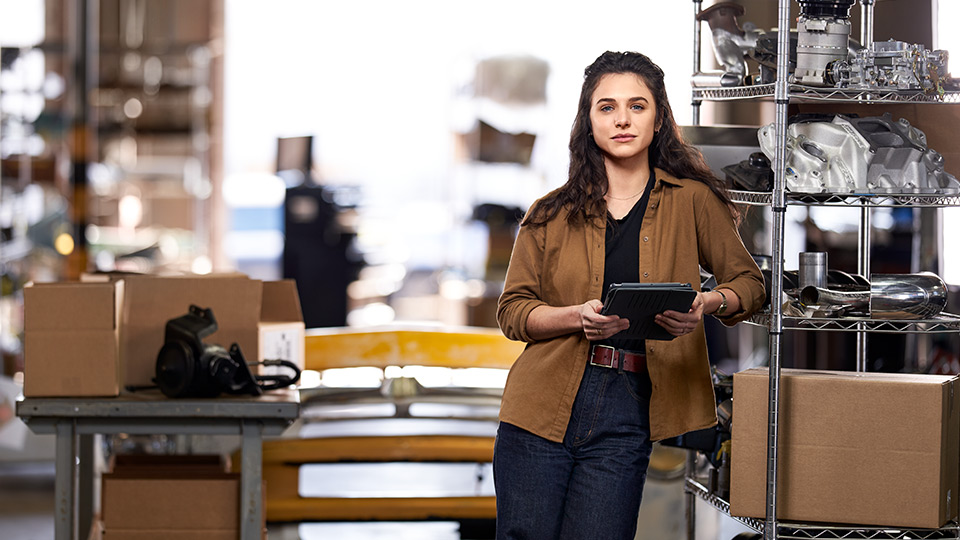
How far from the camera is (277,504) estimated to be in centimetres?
403

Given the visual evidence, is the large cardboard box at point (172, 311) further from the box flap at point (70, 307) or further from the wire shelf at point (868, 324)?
the wire shelf at point (868, 324)

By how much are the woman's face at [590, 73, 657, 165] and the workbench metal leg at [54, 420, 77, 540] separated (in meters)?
1.72

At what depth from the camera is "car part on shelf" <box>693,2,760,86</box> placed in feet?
10.2

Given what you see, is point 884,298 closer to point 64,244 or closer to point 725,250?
point 725,250

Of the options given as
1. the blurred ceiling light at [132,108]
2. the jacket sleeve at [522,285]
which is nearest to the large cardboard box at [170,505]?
the jacket sleeve at [522,285]

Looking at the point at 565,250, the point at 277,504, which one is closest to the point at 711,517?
the point at 277,504

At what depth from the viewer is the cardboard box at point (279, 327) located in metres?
3.51

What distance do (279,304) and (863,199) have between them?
75.0 inches

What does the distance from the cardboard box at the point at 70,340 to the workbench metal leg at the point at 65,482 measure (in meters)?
0.11

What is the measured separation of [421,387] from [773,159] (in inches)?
76.8

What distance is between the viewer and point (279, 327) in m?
3.58

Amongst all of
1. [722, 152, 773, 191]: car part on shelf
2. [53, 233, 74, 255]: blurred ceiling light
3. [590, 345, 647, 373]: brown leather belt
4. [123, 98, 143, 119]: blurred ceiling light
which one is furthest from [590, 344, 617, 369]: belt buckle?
[123, 98, 143, 119]: blurred ceiling light

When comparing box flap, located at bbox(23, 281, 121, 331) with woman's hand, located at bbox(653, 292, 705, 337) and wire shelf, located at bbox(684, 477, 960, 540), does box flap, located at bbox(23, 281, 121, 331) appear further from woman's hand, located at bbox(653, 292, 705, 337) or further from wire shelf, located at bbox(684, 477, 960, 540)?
wire shelf, located at bbox(684, 477, 960, 540)

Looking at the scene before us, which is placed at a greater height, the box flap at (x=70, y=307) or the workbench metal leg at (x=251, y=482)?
the box flap at (x=70, y=307)
